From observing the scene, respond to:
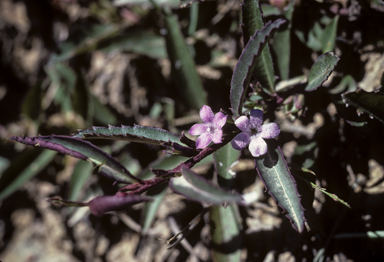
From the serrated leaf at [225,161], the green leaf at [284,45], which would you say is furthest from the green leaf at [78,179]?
the green leaf at [284,45]

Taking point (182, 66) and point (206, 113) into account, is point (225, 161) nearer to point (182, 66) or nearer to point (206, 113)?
point (206, 113)

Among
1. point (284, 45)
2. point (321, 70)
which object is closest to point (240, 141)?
point (321, 70)

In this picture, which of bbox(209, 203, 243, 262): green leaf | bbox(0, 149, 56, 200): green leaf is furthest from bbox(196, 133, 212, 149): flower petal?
bbox(0, 149, 56, 200): green leaf

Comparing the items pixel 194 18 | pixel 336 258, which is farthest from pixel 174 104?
pixel 336 258

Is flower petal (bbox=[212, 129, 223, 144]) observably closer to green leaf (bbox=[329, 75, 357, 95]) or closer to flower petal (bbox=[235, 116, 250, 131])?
flower petal (bbox=[235, 116, 250, 131])

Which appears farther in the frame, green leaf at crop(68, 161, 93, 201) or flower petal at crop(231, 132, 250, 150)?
green leaf at crop(68, 161, 93, 201)

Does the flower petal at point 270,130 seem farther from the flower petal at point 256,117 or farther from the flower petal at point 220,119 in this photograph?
the flower petal at point 220,119

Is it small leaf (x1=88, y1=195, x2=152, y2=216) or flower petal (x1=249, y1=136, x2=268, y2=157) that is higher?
small leaf (x1=88, y1=195, x2=152, y2=216)
